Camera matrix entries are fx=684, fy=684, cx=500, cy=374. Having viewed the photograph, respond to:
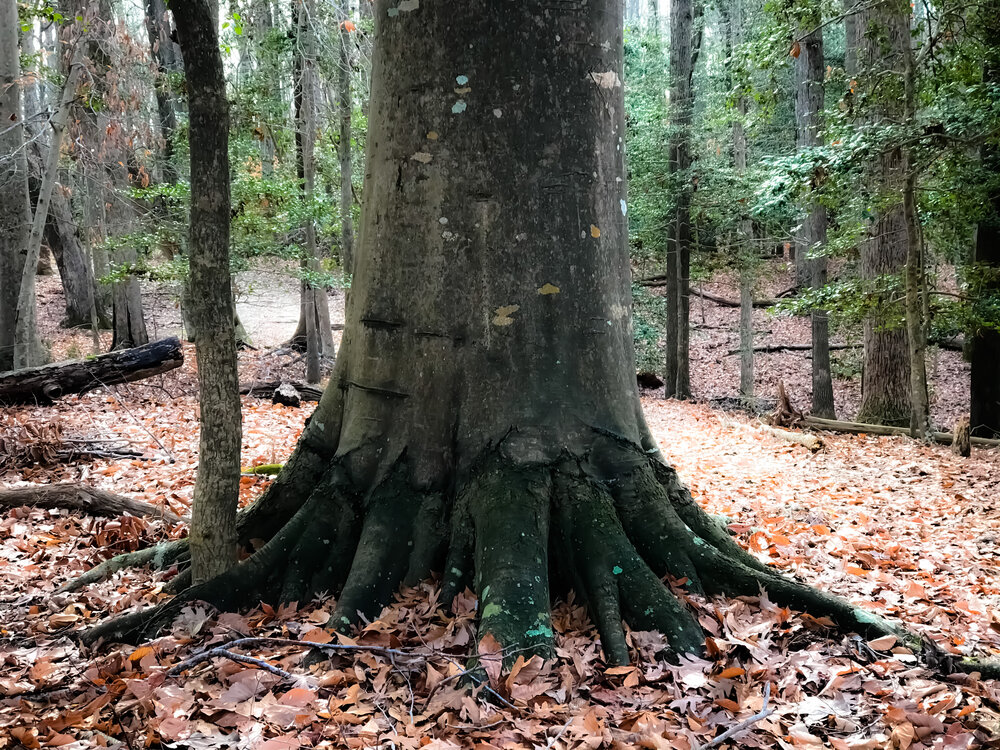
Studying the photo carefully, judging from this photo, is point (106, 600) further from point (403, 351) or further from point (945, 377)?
point (945, 377)

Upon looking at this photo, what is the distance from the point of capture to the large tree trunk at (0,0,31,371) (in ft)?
31.5

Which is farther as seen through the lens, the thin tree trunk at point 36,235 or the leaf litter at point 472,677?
the thin tree trunk at point 36,235

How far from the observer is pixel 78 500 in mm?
4887

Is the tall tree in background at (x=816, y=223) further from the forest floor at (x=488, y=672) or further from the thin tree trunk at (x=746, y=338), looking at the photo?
the forest floor at (x=488, y=672)

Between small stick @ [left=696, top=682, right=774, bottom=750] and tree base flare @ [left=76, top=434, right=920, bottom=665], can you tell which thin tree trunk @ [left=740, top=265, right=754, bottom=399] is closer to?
tree base flare @ [left=76, top=434, right=920, bottom=665]

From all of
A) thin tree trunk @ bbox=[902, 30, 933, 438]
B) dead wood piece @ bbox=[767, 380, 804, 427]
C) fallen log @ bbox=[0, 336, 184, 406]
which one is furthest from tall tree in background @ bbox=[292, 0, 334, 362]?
dead wood piece @ bbox=[767, 380, 804, 427]

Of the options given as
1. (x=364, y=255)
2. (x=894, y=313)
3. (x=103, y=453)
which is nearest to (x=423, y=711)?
(x=364, y=255)

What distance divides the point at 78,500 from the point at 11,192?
24.5 feet

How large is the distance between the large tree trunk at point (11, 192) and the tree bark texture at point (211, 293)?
27.8 ft

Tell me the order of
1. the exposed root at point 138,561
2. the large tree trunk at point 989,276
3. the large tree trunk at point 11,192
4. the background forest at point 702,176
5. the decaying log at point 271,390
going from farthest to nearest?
1. the decaying log at point 271,390
2. the large tree trunk at point 11,192
3. the background forest at point 702,176
4. the large tree trunk at point 989,276
5. the exposed root at point 138,561

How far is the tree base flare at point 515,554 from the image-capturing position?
293cm

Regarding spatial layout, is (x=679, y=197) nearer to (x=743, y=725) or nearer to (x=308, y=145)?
(x=308, y=145)

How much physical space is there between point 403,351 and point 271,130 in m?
9.82

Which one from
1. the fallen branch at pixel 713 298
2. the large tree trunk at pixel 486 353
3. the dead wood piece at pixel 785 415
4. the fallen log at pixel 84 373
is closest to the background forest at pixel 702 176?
the dead wood piece at pixel 785 415
